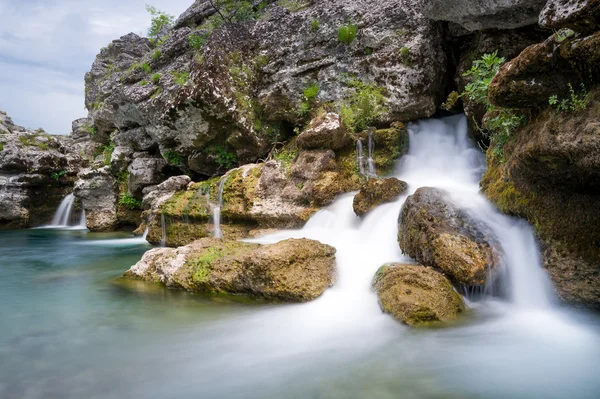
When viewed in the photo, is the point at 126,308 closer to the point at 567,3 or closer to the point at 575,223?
the point at 575,223

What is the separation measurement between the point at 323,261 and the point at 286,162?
14.9ft

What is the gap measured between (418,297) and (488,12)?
5.77 metres

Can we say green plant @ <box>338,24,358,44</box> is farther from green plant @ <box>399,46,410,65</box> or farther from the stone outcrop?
the stone outcrop

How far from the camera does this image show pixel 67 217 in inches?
677

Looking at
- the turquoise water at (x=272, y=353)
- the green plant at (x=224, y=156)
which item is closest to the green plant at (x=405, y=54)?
the green plant at (x=224, y=156)

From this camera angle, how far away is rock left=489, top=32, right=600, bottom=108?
10.9ft

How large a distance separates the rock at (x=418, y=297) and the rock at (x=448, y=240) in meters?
0.22

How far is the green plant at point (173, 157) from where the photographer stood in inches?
504

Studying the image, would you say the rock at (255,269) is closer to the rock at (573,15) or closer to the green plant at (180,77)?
the rock at (573,15)

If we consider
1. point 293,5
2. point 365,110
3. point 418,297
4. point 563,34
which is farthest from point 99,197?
point 563,34

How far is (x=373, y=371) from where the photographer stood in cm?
305

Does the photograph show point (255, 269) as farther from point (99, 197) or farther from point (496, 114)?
point (99, 197)

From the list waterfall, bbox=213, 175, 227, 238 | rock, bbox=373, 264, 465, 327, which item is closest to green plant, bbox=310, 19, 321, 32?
waterfall, bbox=213, 175, 227, 238

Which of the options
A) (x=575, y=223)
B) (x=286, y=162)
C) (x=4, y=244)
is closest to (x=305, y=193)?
(x=286, y=162)
